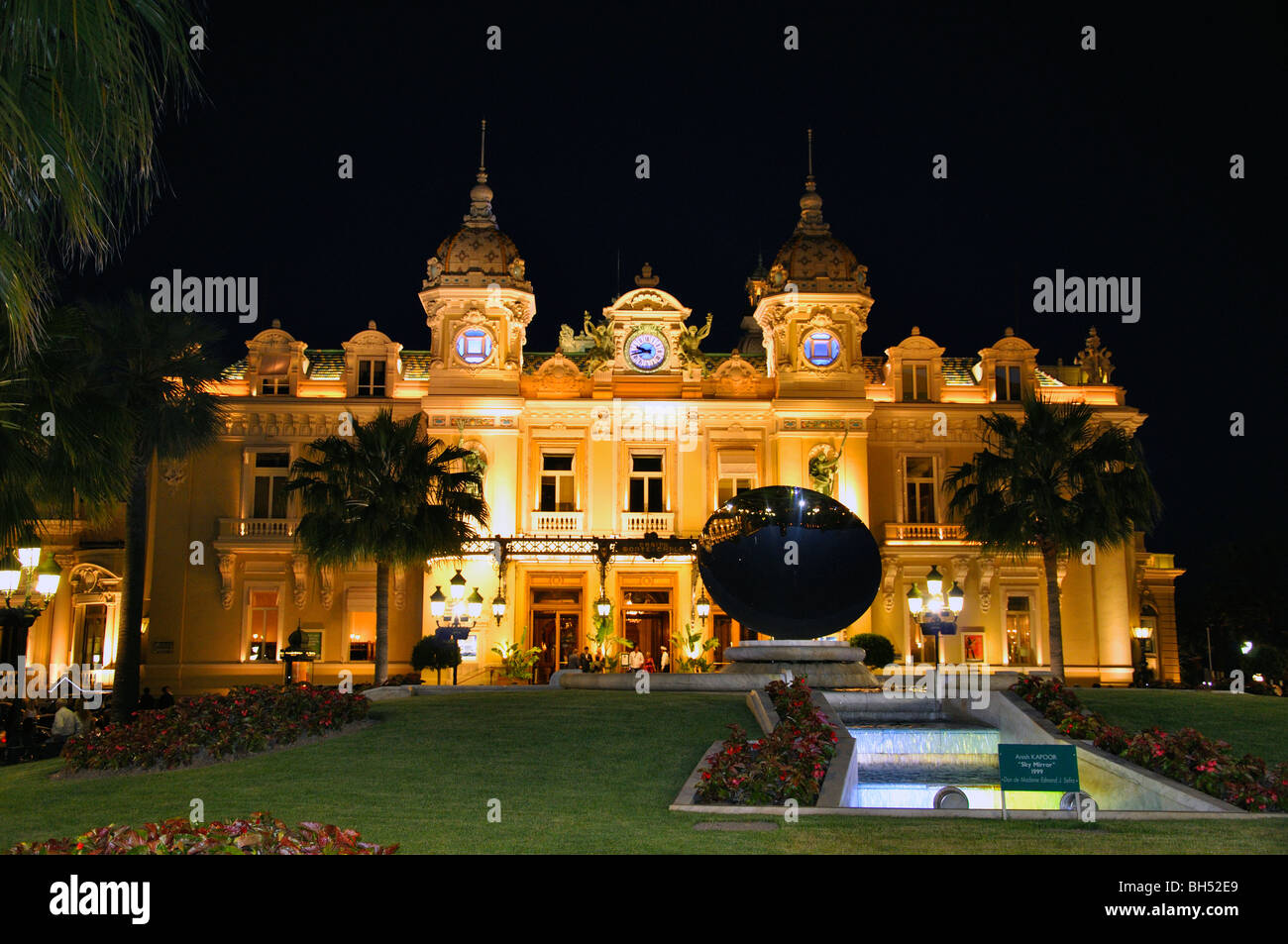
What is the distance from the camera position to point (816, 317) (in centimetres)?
4294

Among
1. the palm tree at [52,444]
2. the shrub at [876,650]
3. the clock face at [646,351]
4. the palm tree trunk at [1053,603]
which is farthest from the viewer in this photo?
the clock face at [646,351]

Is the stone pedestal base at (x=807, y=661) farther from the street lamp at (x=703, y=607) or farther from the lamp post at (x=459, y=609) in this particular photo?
the street lamp at (x=703, y=607)

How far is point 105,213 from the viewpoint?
28.7 ft

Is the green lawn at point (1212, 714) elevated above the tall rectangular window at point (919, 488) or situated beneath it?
situated beneath

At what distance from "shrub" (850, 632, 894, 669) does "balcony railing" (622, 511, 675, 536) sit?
8.04m

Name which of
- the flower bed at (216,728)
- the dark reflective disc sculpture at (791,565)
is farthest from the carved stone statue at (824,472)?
the flower bed at (216,728)

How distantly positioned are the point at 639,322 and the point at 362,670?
1570 cm

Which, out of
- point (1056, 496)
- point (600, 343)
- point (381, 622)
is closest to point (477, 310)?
point (600, 343)

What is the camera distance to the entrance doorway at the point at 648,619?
4162 cm

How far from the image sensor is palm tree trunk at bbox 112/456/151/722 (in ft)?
85.4

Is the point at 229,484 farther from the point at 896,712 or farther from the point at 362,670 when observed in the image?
the point at 896,712

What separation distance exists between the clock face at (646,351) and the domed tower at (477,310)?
3956mm

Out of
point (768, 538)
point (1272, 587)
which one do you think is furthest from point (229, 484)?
point (1272, 587)

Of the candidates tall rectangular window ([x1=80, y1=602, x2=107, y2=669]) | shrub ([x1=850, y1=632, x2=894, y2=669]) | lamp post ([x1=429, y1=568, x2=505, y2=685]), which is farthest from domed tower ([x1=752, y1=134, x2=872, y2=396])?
tall rectangular window ([x1=80, y1=602, x2=107, y2=669])
